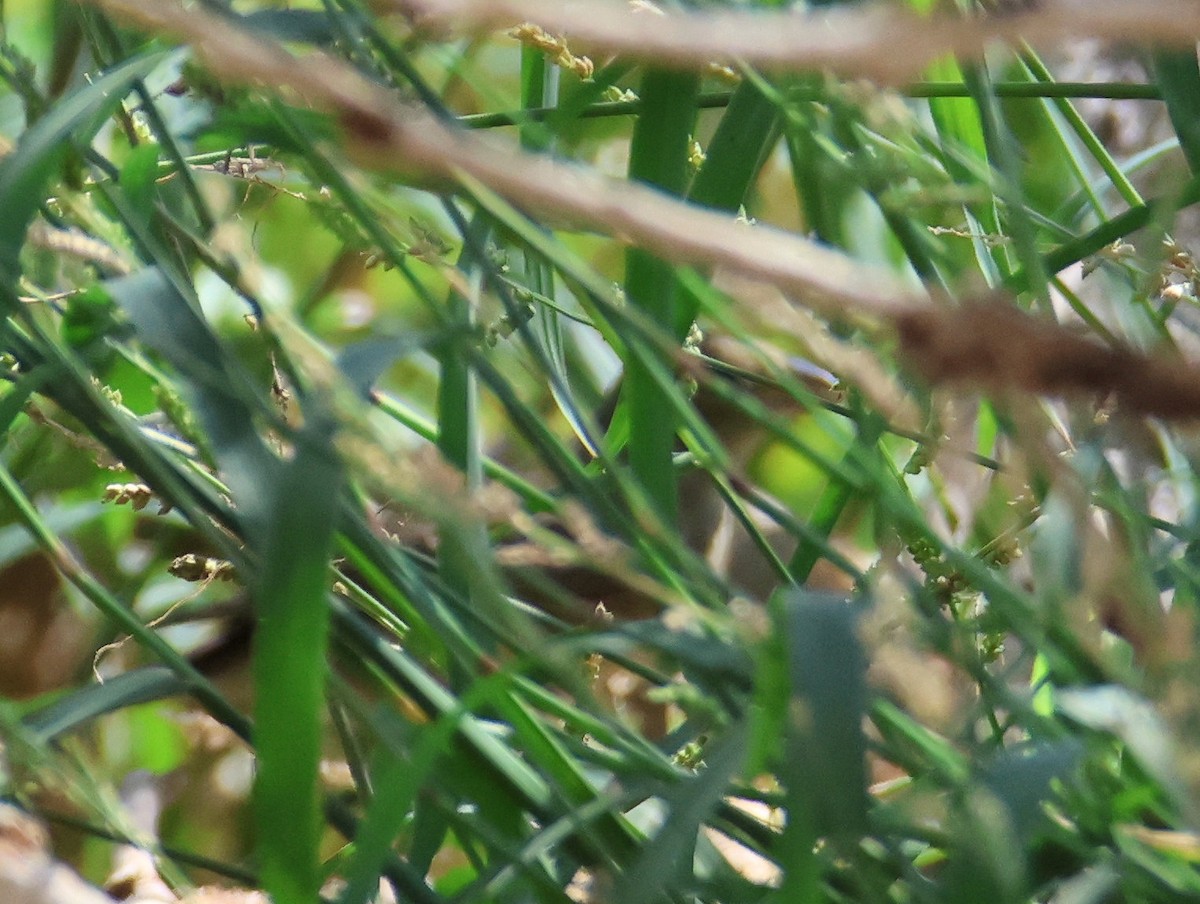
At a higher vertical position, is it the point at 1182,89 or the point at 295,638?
the point at 1182,89

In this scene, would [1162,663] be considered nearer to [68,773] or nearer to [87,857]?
[68,773]

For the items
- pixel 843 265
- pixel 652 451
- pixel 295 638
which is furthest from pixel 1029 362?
pixel 652 451

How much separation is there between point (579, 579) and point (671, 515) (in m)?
0.40

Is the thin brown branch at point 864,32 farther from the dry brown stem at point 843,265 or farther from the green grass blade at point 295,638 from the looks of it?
the green grass blade at point 295,638

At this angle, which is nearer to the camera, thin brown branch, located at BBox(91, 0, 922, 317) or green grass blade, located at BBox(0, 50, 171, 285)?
thin brown branch, located at BBox(91, 0, 922, 317)

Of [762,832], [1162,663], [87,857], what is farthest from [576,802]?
[87,857]

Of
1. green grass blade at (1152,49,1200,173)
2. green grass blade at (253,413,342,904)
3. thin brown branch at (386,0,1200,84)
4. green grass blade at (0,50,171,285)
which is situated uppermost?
green grass blade at (1152,49,1200,173)

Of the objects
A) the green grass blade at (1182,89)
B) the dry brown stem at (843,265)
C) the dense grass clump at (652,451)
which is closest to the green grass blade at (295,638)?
the dense grass clump at (652,451)

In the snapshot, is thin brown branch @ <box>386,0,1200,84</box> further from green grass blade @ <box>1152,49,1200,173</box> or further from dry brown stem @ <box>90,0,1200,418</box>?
green grass blade @ <box>1152,49,1200,173</box>

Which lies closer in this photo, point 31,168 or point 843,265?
point 843,265

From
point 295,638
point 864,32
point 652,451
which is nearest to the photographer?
point 864,32

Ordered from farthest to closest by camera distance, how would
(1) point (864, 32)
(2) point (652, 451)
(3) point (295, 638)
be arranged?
1. (2) point (652, 451)
2. (3) point (295, 638)
3. (1) point (864, 32)

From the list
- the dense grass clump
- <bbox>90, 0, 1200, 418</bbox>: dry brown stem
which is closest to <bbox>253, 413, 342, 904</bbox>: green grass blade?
the dense grass clump

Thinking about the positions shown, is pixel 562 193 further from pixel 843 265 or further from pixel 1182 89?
pixel 1182 89
